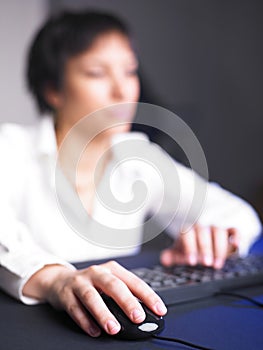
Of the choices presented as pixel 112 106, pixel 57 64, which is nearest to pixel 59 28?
pixel 57 64

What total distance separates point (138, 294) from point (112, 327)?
2.1 inches

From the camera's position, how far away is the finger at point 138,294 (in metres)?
0.47

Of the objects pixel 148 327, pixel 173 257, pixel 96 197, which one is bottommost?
pixel 96 197

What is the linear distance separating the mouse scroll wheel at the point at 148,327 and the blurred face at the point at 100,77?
82 cm

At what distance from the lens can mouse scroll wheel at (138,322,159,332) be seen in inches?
17.8

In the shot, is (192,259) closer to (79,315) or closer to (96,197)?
(79,315)

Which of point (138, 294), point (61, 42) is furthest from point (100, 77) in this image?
point (138, 294)

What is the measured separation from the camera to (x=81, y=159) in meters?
1.30

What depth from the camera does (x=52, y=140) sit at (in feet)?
4.04

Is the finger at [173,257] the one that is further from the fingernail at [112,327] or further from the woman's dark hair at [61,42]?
the woman's dark hair at [61,42]

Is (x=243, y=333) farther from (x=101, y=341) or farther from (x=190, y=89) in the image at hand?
(x=190, y=89)

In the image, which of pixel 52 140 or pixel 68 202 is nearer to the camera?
pixel 68 202

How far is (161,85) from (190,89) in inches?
4.7

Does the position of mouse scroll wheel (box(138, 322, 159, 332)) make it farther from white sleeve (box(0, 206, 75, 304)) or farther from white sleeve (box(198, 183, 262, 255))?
white sleeve (box(198, 183, 262, 255))
